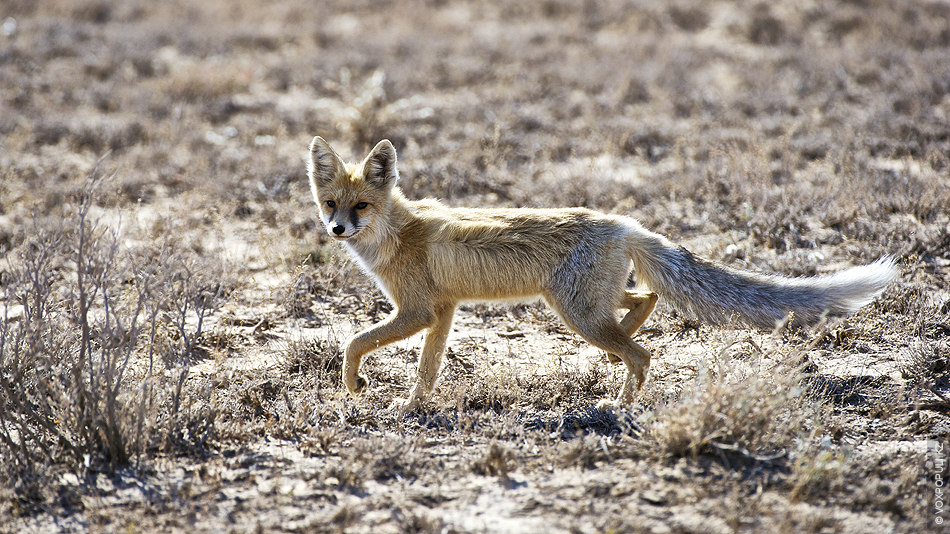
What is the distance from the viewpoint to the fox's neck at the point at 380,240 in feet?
17.8

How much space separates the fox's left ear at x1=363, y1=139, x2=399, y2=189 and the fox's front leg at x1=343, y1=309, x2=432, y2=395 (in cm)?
111

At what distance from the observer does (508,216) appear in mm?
5348

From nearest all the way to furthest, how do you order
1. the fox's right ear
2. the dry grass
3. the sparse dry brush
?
the dry grass, the sparse dry brush, the fox's right ear

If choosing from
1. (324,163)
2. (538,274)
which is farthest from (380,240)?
(538,274)

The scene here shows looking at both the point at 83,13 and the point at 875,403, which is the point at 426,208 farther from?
the point at 83,13

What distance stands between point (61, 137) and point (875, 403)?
11281 millimetres

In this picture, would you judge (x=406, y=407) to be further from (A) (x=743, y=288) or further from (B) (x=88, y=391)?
(A) (x=743, y=288)

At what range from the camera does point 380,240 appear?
5453 mm

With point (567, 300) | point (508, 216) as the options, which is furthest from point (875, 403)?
point (508, 216)

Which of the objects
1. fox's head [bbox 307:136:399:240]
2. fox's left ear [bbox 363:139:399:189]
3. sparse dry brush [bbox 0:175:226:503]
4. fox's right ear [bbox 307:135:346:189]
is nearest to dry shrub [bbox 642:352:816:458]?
fox's head [bbox 307:136:399:240]

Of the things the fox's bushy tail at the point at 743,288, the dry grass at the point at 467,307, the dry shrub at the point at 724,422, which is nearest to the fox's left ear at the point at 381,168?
the dry grass at the point at 467,307

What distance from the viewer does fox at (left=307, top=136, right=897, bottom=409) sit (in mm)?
4785

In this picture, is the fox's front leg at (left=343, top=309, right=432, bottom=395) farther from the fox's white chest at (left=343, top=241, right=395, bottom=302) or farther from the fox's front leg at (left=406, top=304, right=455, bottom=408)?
the fox's white chest at (left=343, top=241, right=395, bottom=302)

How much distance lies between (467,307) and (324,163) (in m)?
2.02
